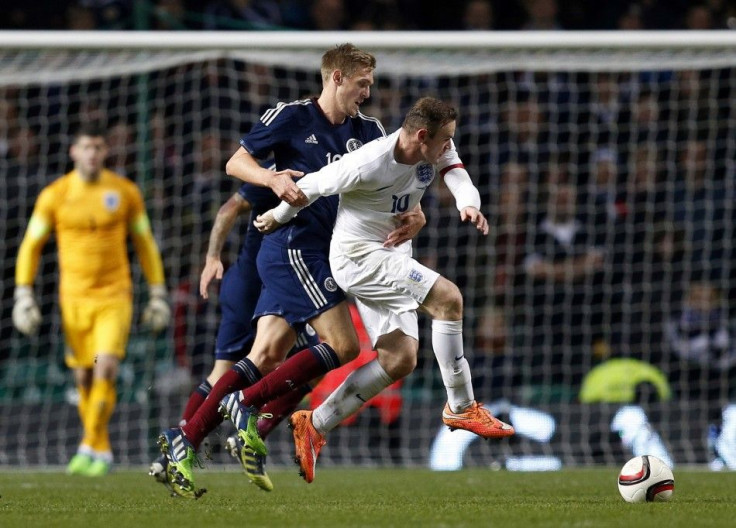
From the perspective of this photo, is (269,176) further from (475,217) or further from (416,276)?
(475,217)

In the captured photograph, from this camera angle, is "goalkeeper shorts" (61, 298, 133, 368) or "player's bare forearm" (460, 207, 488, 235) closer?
"player's bare forearm" (460, 207, 488, 235)

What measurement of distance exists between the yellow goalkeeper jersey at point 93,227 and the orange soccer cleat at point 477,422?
3.59 metres

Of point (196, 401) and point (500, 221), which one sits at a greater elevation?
point (500, 221)

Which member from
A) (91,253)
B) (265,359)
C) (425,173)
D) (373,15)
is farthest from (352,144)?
(373,15)

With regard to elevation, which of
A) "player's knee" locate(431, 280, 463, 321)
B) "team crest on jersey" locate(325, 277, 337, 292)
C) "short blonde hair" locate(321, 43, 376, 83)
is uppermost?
"short blonde hair" locate(321, 43, 376, 83)

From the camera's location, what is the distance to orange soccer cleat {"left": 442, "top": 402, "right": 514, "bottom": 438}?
5.80 metres

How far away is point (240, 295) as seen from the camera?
22.6 feet

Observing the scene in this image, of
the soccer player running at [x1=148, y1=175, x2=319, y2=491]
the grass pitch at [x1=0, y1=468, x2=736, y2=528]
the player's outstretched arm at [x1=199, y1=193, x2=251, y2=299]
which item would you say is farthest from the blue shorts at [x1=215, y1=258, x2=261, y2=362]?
the grass pitch at [x1=0, y1=468, x2=736, y2=528]

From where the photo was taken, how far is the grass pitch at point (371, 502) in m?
4.81

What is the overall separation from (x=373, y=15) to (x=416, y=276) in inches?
278

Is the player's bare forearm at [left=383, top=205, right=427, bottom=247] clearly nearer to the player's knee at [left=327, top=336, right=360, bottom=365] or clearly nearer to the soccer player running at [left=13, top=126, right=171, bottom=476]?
the player's knee at [left=327, top=336, right=360, bottom=365]

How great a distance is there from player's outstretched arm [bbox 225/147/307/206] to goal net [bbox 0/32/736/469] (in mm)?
3164

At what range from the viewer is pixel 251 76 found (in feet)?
36.0

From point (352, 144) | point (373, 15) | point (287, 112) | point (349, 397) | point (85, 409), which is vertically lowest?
point (85, 409)
